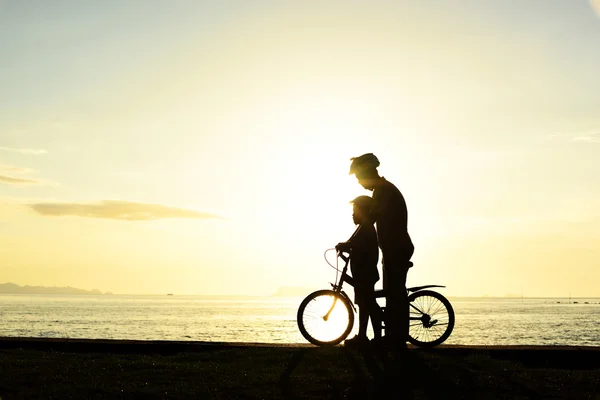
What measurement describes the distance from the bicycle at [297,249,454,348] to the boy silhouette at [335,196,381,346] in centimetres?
21

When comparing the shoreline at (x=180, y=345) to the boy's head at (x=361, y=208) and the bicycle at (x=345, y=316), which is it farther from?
the boy's head at (x=361, y=208)

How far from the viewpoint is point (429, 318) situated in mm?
10070

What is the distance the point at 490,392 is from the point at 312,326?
3532 mm

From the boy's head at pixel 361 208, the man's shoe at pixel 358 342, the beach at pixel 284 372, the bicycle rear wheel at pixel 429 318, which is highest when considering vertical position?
the boy's head at pixel 361 208

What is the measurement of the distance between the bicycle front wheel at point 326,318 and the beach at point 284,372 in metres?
0.22

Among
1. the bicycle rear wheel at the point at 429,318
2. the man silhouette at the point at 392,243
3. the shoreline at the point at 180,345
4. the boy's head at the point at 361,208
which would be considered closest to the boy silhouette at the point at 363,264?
the boy's head at the point at 361,208

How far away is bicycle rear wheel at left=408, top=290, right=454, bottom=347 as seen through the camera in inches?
396

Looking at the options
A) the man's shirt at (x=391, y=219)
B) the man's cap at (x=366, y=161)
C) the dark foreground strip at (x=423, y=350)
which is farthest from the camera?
the dark foreground strip at (x=423, y=350)

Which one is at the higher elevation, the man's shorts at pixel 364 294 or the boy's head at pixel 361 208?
the boy's head at pixel 361 208

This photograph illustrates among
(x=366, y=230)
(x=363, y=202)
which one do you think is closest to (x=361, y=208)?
(x=363, y=202)

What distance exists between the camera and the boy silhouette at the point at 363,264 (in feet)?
31.0

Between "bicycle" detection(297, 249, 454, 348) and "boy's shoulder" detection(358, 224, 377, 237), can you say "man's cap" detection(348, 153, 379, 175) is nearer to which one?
"boy's shoulder" detection(358, 224, 377, 237)

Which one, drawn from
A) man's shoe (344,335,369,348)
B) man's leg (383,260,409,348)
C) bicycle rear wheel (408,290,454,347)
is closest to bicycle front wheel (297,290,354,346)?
man's shoe (344,335,369,348)

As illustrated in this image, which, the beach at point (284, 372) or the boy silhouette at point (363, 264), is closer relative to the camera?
the beach at point (284, 372)
